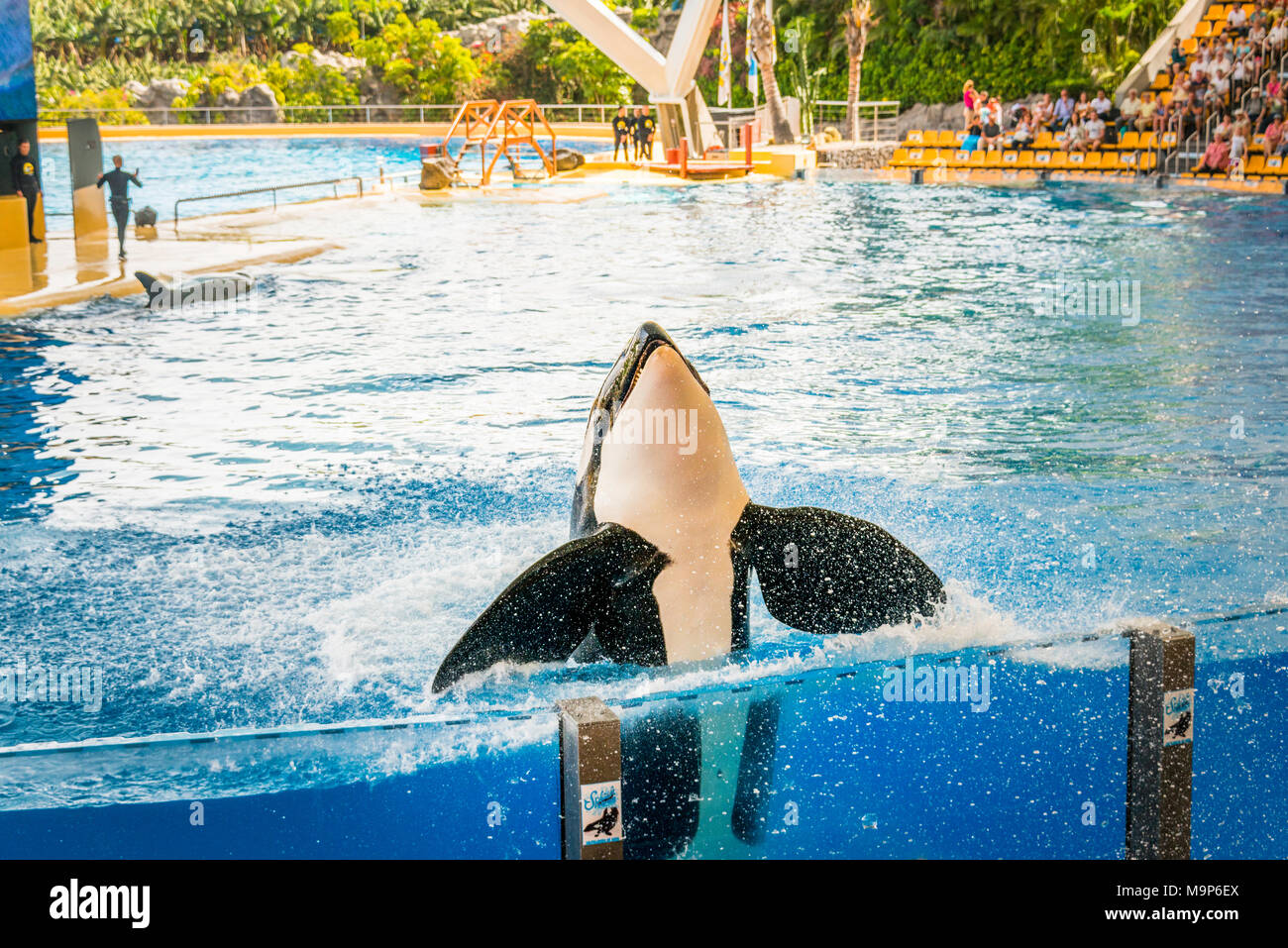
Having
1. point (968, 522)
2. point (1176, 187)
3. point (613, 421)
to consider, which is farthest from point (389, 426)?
point (1176, 187)

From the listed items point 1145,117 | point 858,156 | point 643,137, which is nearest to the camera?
point 1145,117

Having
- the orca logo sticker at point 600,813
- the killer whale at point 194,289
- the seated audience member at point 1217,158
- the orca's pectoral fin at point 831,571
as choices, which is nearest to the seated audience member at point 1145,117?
the seated audience member at point 1217,158

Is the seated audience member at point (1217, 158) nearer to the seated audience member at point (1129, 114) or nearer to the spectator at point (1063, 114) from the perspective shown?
the seated audience member at point (1129, 114)

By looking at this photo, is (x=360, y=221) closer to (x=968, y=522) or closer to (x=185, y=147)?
(x=968, y=522)

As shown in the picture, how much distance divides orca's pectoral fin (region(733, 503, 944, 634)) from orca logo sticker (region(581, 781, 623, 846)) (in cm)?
145

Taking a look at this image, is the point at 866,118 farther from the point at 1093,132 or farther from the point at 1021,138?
Result: the point at 1093,132

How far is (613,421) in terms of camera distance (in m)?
3.78

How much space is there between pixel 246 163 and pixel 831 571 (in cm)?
3065

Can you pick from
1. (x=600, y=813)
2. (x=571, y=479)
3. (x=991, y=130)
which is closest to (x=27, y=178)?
(x=571, y=479)

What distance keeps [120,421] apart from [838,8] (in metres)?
Result: 33.0

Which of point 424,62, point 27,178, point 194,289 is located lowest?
point 194,289

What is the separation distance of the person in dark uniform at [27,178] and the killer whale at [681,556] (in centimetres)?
1231

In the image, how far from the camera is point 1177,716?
2719mm

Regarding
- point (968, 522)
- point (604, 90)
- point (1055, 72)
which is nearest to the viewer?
point (968, 522)
